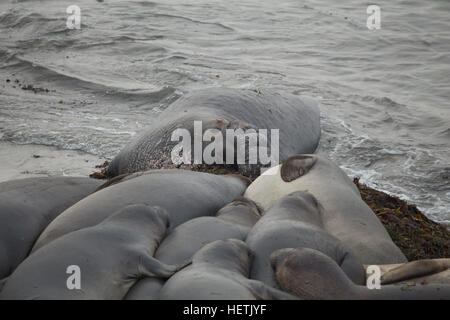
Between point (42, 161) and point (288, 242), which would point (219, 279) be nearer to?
point (288, 242)

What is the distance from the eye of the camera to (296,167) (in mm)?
5852

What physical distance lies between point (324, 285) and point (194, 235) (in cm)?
103

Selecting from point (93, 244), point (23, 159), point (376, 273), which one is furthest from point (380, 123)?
point (93, 244)

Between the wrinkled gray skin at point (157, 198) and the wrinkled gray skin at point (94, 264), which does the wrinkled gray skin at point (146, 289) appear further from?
the wrinkled gray skin at point (157, 198)

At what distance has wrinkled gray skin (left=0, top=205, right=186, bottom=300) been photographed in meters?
3.28

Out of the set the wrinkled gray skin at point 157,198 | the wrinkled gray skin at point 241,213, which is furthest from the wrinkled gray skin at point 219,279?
the wrinkled gray skin at point 157,198

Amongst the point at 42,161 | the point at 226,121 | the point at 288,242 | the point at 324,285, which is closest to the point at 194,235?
the point at 288,242

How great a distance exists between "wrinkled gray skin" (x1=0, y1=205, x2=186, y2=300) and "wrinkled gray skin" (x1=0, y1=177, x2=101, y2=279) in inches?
26.2

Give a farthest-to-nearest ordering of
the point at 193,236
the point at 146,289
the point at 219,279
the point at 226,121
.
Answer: the point at 226,121 < the point at 193,236 < the point at 146,289 < the point at 219,279

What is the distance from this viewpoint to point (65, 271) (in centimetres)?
340

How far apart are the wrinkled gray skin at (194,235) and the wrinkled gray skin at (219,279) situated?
0.18 meters

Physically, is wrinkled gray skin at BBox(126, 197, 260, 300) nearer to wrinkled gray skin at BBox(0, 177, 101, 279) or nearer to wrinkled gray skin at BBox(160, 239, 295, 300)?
wrinkled gray skin at BBox(160, 239, 295, 300)

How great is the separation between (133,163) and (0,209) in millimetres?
2870

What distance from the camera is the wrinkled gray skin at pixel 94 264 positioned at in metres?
3.28
